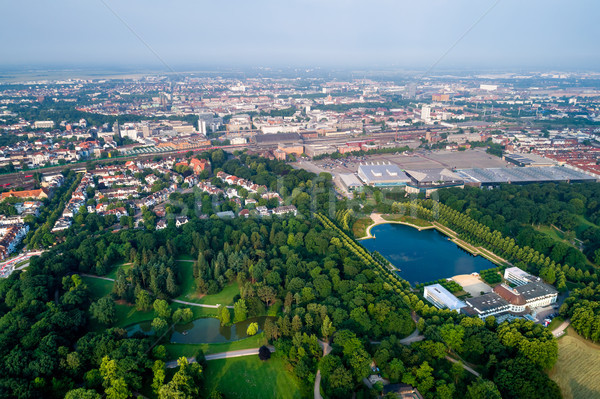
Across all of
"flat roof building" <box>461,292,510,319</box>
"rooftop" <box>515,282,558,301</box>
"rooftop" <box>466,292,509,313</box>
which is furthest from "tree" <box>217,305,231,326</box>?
"rooftop" <box>515,282,558,301</box>

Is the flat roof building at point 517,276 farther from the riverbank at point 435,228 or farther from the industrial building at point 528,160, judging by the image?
the industrial building at point 528,160

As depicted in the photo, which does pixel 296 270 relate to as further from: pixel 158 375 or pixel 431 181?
pixel 431 181

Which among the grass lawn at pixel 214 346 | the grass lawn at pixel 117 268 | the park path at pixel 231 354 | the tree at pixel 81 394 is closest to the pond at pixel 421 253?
the grass lawn at pixel 214 346

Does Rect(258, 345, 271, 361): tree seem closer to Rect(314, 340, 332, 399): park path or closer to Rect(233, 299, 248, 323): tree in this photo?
Rect(314, 340, 332, 399): park path

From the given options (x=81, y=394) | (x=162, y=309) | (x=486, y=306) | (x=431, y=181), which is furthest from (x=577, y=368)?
(x=431, y=181)

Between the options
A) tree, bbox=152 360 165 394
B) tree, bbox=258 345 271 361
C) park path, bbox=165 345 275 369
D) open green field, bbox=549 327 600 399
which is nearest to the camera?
tree, bbox=152 360 165 394
